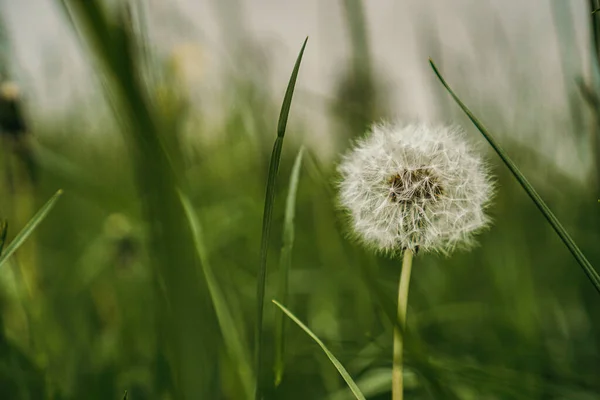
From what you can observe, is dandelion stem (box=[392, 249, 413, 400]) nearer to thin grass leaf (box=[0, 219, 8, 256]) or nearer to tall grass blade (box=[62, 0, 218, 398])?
tall grass blade (box=[62, 0, 218, 398])

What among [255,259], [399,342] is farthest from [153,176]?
[255,259]

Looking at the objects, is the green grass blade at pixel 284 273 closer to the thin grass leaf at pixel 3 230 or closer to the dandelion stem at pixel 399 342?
the dandelion stem at pixel 399 342

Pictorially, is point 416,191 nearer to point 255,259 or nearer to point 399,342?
point 399,342

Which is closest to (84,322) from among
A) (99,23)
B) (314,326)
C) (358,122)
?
(314,326)

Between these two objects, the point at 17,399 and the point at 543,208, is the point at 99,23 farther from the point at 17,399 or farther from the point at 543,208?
the point at 17,399

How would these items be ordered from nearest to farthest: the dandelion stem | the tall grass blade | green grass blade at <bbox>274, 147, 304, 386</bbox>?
the tall grass blade → the dandelion stem → green grass blade at <bbox>274, 147, 304, 386</bbox>

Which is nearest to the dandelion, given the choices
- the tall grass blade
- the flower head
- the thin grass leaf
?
the flower head

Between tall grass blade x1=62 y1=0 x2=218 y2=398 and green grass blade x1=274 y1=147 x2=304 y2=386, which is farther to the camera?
green grass blade x1=274 y1=147 x2=304 y2=386

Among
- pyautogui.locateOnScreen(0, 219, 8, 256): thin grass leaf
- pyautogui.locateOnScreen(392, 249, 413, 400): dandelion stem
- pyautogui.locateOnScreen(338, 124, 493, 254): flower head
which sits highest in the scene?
pyautogui.locateOnScreen(338, 124, 493, 254): flower head
